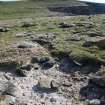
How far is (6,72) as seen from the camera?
35.6m

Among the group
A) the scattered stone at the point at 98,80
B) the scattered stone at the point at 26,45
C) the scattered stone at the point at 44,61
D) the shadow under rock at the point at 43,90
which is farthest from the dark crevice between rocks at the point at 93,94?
the scattered stone at the point at 26,45

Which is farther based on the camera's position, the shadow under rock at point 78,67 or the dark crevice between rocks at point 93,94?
the shadow under rock at point 78,67

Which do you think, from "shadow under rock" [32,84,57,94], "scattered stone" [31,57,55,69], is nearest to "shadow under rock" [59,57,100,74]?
"scattered stone" [31,57,55,69]

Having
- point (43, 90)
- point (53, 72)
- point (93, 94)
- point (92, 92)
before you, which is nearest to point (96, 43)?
point (53, 72)

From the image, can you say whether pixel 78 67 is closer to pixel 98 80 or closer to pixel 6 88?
pixel 98 80

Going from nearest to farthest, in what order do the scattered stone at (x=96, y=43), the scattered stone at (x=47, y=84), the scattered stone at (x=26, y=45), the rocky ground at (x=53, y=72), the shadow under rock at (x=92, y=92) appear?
1. the shadow under rock at (x=92, y=92)
2. the rocky ground at (x=53, y=72)
3. the scattered stone at (x=47, y=84)
4. the scattered stone at (x=96, y=43)
5. the scattered stone at (x=26, y=45)

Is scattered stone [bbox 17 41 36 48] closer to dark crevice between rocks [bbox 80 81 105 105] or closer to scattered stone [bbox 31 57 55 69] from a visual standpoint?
scattered stone [bbox 31 57 55 69]

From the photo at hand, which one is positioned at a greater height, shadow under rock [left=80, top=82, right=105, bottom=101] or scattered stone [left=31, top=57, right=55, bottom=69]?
shadow under rock [left=80, top=82, right=105, bottom=101]

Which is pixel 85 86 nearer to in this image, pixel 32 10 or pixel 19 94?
pixel 19 94

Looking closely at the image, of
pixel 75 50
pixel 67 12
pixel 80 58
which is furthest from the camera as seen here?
pixel 67 12

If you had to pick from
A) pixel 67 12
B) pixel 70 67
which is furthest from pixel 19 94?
pixel 67 12

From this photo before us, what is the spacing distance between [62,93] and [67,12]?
409 ft

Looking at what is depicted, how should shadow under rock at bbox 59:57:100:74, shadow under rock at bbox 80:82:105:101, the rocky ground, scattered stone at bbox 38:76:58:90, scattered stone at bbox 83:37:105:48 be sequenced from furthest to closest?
scattered stone at bbox 83:37:105:48 < shadow under rock at bbox 59:57:100:74 < scattered stone at bbox 38:76:58:90 < the rocky ground < shadow under rock at bbox 80:82:105:101

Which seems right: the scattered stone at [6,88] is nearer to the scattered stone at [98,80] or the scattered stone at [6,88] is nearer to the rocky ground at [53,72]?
the rocky ground at [53,72]
